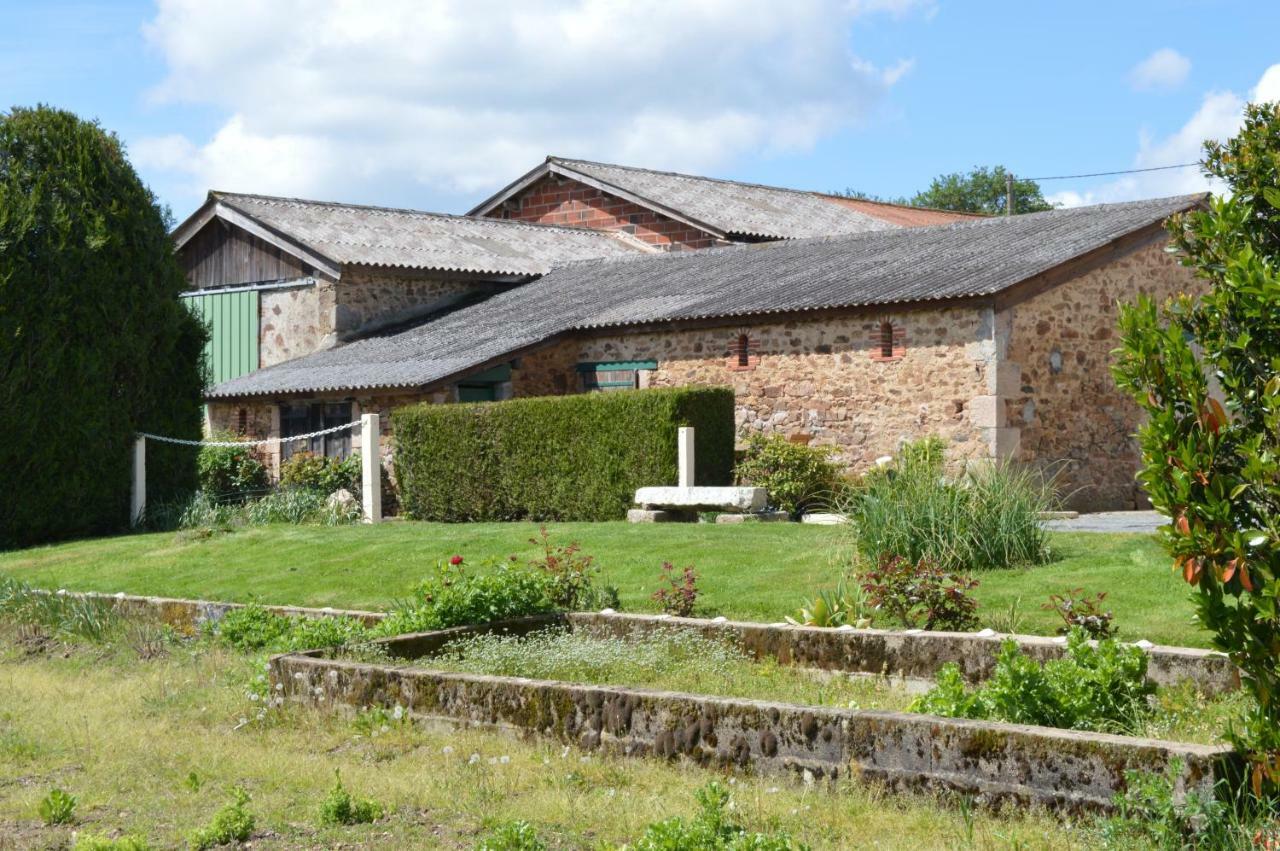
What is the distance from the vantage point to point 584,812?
6516 millimetres

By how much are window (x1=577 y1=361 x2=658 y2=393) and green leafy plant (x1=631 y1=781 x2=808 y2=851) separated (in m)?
17.7

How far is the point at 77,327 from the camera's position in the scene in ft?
67.8

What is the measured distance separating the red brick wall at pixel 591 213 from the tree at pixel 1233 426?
27.6 metres

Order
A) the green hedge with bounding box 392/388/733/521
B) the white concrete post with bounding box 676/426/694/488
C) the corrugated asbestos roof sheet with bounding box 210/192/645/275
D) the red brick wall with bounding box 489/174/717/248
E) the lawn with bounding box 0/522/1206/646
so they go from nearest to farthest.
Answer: the lawn with bounding box 0/522/1206/646
the white concrete post with bounding box 676/426/694/488
the green hedge with bounding box 392/388/733/521
the corrugated asbestos roof sheet with bounding box 210/192/645/275
the red brick wall with bounding box 489/174/717/248

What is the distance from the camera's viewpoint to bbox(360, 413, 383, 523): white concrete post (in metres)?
21.0

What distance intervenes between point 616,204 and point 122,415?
1664 centimetres

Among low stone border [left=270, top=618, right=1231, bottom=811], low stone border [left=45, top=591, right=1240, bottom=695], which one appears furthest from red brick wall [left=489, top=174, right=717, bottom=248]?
low stone border [left=270, top=618, right=1231, bottom=811]

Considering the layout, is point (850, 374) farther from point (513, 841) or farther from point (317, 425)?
point (513, 841)

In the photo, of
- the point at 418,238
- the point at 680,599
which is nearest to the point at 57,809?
the point at 680,599

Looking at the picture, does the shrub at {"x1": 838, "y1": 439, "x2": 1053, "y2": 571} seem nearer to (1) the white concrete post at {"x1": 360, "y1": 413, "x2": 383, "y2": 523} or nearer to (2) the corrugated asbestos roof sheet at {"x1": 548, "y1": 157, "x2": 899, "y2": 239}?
(1) the white concrete post at {"x1": 360, "y1": 413, "x2": 383, "y2": 523}

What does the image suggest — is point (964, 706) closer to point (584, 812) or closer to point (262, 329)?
point (584, 812)

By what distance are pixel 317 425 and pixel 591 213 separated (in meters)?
12.8

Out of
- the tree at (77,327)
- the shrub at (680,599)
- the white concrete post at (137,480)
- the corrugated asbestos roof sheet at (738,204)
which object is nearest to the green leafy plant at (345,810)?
the shrub at (680,599)

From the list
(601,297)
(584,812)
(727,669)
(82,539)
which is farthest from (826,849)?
(601,297)
